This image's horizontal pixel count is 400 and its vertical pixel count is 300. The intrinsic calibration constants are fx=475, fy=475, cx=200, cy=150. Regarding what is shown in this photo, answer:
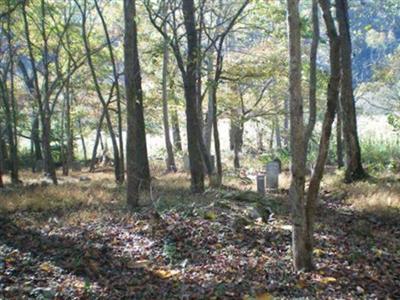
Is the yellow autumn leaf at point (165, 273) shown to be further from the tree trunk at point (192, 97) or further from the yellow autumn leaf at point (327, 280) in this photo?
the tree trunk at point (192, 97)

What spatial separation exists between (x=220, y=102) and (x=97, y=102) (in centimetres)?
1033

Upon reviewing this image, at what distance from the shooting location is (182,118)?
33.8 m

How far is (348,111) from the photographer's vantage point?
13.5m

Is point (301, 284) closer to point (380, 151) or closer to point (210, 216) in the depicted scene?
point (210, 216)

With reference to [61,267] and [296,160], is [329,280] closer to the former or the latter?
[296,160]

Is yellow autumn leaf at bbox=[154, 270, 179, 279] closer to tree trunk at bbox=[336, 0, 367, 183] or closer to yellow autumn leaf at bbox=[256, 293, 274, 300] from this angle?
yellow autumn leaf at bbox=[256, 293, 274, 300]

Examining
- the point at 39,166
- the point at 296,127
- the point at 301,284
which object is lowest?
the point at 301,284

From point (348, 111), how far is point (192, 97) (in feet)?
14.8

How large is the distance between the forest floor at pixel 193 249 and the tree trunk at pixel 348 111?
6.34 feet

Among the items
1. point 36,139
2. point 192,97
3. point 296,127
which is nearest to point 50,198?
point 192,97

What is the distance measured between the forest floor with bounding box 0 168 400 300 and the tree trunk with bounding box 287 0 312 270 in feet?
2.31

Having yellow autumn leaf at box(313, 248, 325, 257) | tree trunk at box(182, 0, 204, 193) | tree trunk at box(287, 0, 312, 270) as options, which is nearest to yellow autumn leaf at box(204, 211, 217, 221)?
yellow autumn leaf at box(313, 248, 325, 257)

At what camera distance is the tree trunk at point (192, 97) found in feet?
40.8

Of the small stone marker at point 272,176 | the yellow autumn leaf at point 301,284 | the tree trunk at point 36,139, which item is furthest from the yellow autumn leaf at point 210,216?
the tree trunk at point 36,139
